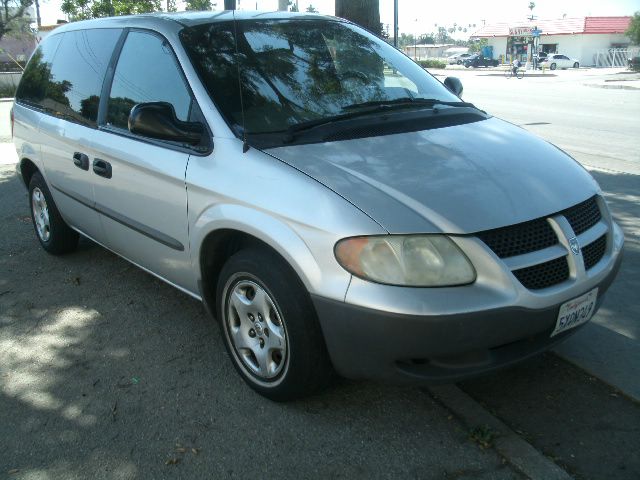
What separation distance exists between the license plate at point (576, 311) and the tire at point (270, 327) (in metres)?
1.04

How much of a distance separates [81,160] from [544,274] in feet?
10.1

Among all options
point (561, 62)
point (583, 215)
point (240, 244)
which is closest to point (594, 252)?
point (583, 215)

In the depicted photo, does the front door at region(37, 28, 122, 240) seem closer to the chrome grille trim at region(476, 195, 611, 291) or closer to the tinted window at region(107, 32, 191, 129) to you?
the tinted window at region(107, 32, 191, 129)

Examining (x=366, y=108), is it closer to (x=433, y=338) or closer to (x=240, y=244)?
(x=240, y=244)

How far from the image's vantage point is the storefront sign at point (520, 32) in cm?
→ 6825

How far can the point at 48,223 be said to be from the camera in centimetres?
537

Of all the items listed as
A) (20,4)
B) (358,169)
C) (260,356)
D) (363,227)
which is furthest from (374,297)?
(20,4)

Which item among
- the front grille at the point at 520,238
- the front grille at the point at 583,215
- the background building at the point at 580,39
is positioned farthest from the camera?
the background building at the point at 580,39

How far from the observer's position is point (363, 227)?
2.57 meters

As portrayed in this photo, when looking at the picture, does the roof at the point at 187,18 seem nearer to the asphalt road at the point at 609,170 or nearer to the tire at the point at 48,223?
the tire at the point at 48,223

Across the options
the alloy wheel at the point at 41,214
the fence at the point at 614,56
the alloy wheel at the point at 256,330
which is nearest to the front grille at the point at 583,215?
the alloy wheel at the point at 256,330

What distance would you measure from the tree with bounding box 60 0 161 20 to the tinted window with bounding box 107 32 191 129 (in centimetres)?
1580

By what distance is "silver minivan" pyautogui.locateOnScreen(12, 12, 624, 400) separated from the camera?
257cm

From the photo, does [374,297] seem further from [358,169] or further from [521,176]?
[521,176]
